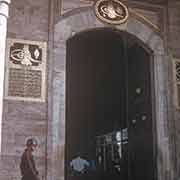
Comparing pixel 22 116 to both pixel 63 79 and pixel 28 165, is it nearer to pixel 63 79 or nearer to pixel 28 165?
pixel 28 165

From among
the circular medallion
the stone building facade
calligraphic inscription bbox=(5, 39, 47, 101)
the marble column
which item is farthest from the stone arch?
the marble column

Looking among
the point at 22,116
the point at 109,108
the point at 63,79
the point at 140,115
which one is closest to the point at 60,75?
the point at 63,79

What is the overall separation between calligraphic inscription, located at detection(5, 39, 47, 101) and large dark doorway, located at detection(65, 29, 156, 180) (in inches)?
47.4

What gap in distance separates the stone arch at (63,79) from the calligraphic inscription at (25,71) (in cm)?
31

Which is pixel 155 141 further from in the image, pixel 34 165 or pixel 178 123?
pixel 34 165

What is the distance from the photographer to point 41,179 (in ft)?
33.7

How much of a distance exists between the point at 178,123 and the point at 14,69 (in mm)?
4104

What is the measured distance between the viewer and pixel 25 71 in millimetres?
10727

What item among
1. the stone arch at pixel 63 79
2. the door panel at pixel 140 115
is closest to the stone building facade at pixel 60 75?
the stone arch at pixel 63 79

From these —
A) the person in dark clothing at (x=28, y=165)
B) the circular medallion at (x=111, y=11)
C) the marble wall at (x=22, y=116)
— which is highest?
the circular medallion at (x=111, y=11)

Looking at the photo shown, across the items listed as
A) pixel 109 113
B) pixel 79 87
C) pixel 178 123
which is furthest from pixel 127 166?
pixel 79 87

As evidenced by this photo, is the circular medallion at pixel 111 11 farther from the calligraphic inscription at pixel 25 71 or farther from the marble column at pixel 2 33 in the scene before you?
the marble column at pixel 2 33

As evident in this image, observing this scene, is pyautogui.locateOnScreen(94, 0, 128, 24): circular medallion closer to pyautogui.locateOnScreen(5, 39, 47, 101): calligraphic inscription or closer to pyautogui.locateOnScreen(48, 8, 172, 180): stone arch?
pyautogui.locateOnScreen(48, 8, 172, 180): stone arch

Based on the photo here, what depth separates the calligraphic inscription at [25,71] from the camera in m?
10.6
